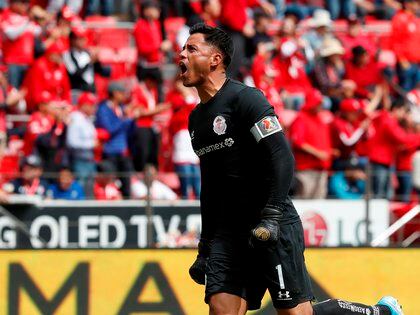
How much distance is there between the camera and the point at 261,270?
704cm

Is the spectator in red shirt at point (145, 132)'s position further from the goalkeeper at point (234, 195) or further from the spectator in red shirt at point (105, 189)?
the goalkeeper at point (234, 195)

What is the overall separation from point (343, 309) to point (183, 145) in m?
6.37

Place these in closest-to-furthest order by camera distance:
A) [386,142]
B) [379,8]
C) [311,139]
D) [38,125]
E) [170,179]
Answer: [170,179] → [38,125] → [311,139] → [386,142] → [379,8]

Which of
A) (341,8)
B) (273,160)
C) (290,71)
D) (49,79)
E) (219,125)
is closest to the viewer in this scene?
(273,160)

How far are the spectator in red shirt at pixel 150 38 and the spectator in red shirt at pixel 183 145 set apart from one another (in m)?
1.26

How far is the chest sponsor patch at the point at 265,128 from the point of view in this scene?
6.78 metres

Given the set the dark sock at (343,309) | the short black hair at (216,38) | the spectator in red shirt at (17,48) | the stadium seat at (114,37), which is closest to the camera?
the short black hair at (216,38)

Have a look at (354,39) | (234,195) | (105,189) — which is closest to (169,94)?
(105,189)

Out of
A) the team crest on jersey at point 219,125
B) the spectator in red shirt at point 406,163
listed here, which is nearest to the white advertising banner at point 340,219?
the spectator in red shirt at point 406,163

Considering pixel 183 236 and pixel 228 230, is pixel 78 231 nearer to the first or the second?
pixel 183 236

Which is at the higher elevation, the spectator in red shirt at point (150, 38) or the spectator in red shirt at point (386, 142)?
the spectator in red shirt at point (150, 38)

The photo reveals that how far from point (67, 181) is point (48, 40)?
118 inches

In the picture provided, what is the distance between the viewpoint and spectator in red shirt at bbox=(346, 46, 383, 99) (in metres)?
16.5

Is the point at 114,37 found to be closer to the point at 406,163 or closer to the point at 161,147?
the point at 161,147
